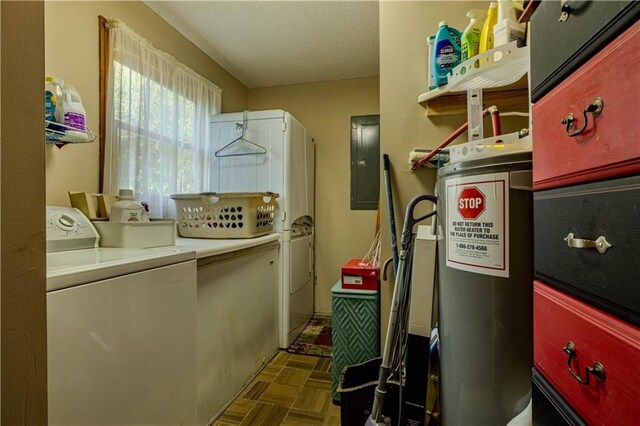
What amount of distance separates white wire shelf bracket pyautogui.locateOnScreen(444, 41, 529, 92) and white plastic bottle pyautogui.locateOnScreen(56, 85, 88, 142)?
164 centimetres

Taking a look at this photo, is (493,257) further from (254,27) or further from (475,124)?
(254,27)

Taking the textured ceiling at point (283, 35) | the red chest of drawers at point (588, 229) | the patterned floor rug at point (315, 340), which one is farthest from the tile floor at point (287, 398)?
the textured ceiling at point (283, 35)

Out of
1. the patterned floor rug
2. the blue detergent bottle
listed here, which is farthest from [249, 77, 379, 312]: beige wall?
the blue detergent bottle

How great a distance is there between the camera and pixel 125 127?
1.91 meters

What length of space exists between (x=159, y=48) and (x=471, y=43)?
2045mm

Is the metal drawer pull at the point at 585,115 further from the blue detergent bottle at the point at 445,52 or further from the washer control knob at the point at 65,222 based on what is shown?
the washer control knob at the point at 65,222

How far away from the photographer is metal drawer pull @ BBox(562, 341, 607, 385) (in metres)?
0.43

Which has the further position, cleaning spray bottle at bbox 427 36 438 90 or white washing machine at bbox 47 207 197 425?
cleaning spray bottle at bbox 427 36 438 90

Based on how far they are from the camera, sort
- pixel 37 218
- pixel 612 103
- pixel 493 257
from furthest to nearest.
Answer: pixel 493 257
pixel 37 218
pixel 612 103

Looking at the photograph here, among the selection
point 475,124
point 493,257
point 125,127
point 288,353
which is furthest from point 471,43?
point 288,353

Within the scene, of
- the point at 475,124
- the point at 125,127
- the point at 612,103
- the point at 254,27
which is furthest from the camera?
the point at 254,27

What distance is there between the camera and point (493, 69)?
1.08 meters

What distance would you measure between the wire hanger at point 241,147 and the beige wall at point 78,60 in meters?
0.86

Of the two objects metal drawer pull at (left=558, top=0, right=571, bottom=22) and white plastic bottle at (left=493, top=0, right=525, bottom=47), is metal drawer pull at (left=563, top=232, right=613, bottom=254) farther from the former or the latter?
white plastic bottle at (left=493, top=0, right=525, bottom=47)
